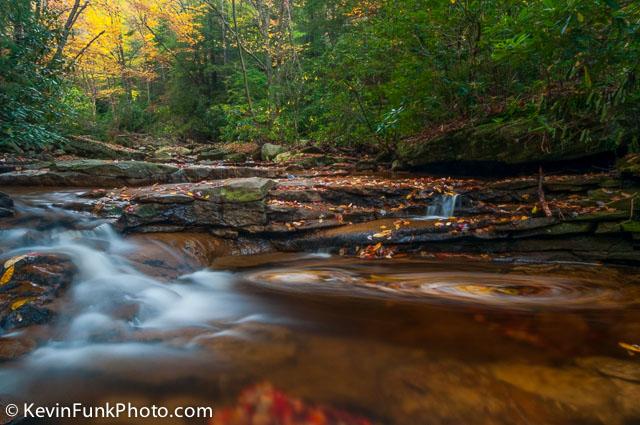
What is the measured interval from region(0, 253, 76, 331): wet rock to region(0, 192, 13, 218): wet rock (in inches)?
90.0

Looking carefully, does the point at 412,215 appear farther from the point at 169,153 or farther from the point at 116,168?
the point at 169,153

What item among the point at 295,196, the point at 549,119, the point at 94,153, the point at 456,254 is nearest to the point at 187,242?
the point at 295,196

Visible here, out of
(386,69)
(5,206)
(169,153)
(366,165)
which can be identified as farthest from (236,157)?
(5,206)

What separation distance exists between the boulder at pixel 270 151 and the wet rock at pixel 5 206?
9.18 meters

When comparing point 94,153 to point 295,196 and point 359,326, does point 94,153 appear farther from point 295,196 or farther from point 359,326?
point 359,326

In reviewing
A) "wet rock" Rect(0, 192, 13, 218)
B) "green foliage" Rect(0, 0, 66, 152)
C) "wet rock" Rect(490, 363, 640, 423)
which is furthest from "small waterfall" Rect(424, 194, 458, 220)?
"green foliage" Rect(0, 0, 66, 152)

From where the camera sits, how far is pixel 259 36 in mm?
17516

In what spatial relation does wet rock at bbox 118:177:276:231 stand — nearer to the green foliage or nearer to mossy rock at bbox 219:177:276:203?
mossy rock at bbox 219:177:276:203

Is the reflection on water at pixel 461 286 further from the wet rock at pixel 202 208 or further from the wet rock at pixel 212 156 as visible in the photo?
the wet rock at pixel 212 156

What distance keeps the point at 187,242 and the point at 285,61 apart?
14.2 m

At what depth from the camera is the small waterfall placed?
615cm

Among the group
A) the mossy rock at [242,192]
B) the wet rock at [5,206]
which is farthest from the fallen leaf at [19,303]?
the mossy rock at [242,192]

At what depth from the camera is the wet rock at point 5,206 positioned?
17.4 feet

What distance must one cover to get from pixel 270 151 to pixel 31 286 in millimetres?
11418
